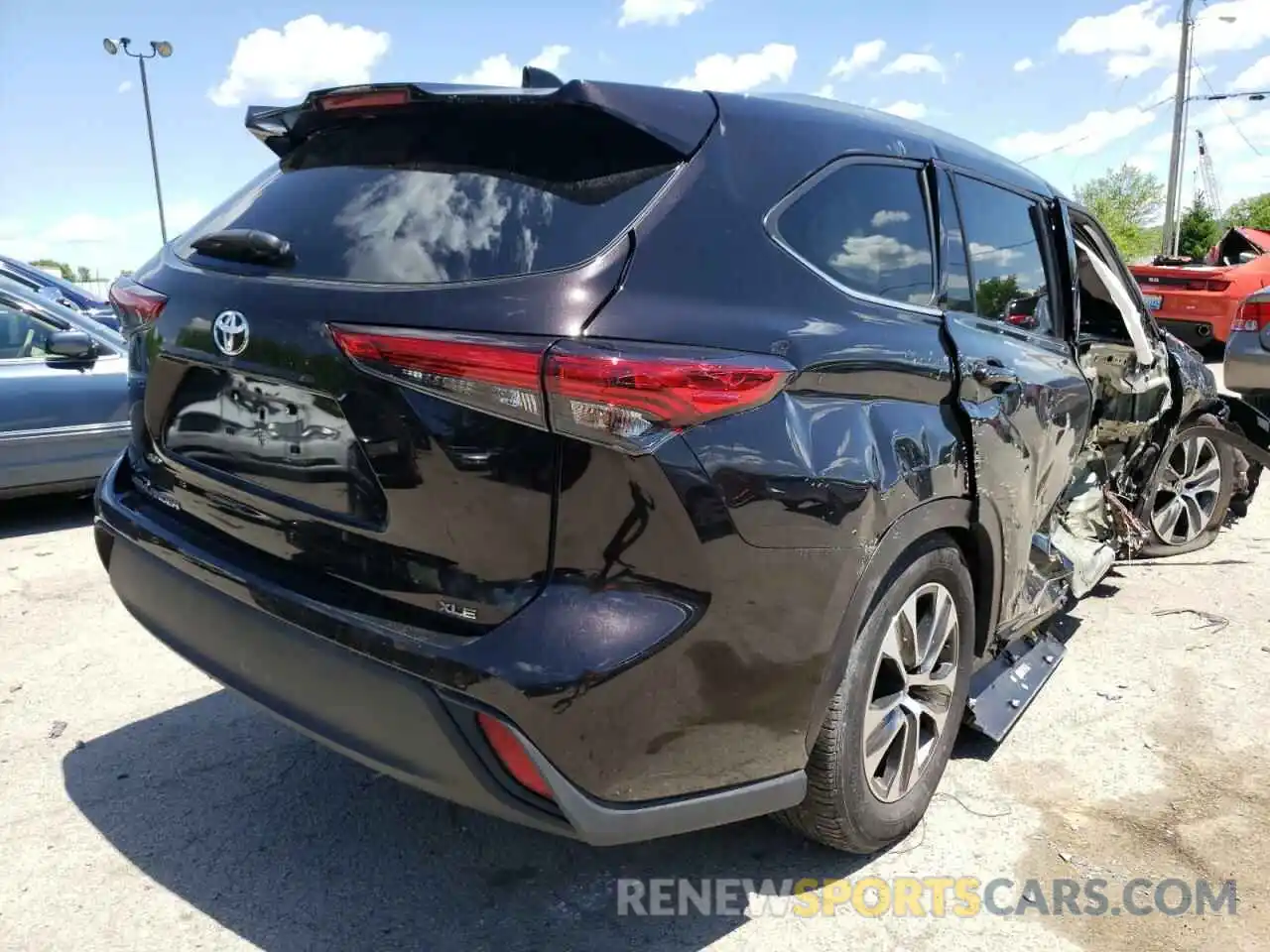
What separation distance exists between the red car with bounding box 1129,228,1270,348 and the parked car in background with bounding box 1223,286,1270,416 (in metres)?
5.56

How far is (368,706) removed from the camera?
196 cm

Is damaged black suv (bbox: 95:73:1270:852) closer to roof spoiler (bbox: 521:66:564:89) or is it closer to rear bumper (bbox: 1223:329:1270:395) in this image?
roof spoiler (bbox: 521:66:564:89)

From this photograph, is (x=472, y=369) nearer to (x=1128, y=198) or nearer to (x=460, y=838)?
(x=460, y=838)

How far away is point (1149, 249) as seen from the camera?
51500 mm

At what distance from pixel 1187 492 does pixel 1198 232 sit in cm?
4806

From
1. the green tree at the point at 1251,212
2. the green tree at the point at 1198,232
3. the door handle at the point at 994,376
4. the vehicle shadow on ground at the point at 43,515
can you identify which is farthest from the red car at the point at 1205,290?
the green tree at the point at 1251,212

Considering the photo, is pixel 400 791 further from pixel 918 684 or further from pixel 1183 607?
pixel 1183 607

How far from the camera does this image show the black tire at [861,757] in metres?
2.29

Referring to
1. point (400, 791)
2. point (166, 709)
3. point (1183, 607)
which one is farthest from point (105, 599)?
point (1183, 607)

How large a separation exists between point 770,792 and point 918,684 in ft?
2.37

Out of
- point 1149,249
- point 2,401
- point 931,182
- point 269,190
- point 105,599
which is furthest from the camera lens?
point 1149,249

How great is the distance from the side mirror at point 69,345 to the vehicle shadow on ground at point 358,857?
3.17m

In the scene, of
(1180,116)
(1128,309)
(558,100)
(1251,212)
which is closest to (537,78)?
(558,100)

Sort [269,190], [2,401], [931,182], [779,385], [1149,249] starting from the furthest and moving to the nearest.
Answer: [1149,249] < [2,401] < [931,182] < [269,190] < [779,385]
